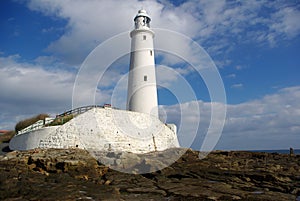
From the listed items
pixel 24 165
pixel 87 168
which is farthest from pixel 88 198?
pixel 24 165

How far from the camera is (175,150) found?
19.6 meters

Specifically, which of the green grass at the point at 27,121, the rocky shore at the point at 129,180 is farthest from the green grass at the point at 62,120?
the green grass at the point at 27,121

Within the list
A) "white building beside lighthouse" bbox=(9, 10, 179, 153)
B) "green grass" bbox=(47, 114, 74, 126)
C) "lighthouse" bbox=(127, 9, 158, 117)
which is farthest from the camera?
"lighthouse" bbox=(127, 9, 158, 117)

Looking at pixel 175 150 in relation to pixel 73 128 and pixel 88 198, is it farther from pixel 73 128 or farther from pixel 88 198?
pixel 88 198

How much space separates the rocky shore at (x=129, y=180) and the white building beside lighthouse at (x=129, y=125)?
5.99 ft

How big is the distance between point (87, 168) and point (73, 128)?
580cm

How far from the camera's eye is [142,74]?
2495 centimetres

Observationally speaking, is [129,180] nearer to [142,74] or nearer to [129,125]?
[129,125]

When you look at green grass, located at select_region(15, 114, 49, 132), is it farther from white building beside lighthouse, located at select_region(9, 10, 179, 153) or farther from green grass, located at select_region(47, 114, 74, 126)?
green grass, located at select_region(47, 114, 74, 126)

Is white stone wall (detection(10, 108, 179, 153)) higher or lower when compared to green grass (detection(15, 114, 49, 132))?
lower

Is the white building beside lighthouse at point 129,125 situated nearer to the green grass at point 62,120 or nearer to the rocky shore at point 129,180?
the green grass at point 62,120

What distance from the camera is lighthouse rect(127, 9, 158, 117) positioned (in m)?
24.7

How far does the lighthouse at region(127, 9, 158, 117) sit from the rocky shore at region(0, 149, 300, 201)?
8308 mm

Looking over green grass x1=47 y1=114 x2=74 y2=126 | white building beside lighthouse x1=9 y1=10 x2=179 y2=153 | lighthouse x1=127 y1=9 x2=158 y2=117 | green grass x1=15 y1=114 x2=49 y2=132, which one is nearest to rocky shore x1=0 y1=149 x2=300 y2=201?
white building beside lighthouse x1=9 y1=10 x2=179 y2=153
